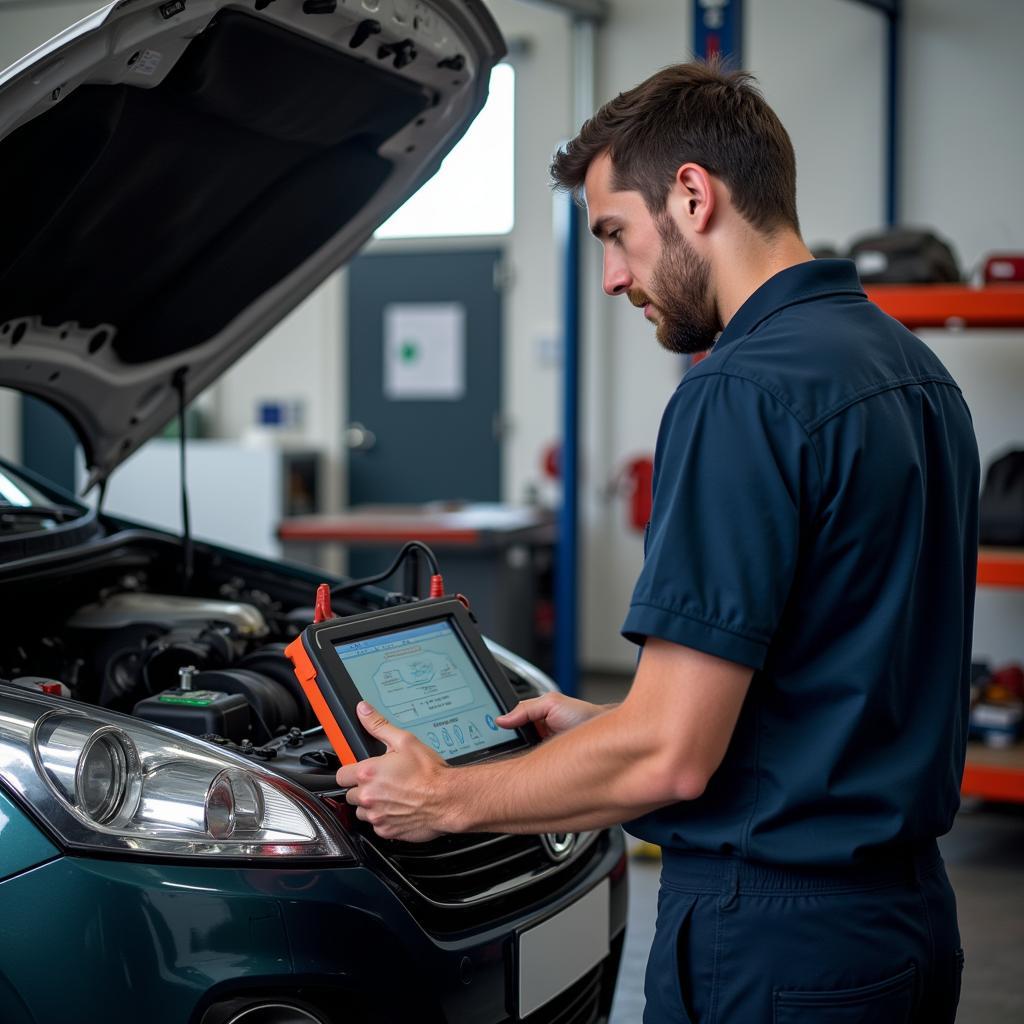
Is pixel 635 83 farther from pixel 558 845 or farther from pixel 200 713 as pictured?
pixel 200 713

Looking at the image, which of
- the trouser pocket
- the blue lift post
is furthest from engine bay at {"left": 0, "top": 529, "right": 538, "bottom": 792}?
the blue lift post

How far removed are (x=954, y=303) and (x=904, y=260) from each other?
11.6 inches

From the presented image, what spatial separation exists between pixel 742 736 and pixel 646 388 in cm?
565

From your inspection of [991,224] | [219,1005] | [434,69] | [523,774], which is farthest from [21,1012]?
[991,224]

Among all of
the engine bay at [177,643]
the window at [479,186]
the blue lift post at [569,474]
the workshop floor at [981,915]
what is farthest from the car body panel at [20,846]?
the window at [479,186]

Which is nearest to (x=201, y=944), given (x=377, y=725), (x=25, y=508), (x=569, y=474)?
(x=377, y=725)

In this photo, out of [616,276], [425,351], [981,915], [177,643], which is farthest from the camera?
[425,351]

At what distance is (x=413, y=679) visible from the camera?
1.71 meters

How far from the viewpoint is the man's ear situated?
49.3 inches

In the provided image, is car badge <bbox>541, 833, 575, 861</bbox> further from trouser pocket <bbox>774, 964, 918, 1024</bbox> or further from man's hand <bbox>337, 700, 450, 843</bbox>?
trouser pocket <bbox>774, 964, 918, 1024</bbox>

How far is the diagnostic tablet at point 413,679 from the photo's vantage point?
1.54 meters

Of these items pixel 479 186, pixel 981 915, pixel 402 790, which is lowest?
pixel 981 915

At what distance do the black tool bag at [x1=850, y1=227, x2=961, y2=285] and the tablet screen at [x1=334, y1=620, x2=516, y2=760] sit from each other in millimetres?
2728

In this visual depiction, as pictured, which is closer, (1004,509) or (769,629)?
(769,629)
